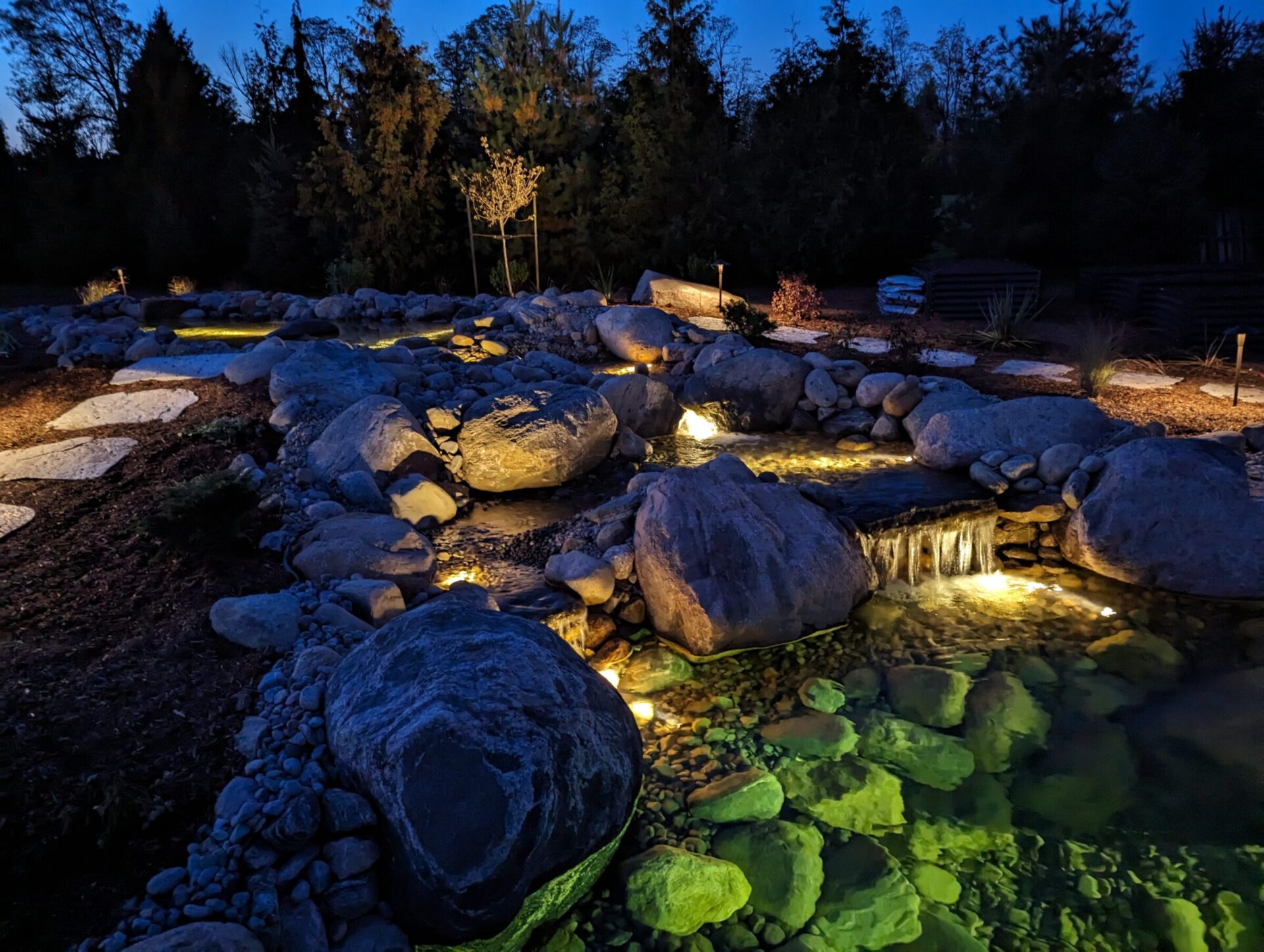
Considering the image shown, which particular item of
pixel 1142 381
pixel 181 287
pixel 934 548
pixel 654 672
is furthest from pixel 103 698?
pixel 181 287

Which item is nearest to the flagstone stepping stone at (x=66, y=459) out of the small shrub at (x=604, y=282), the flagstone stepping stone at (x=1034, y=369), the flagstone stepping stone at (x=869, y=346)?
the flagstone stepping stone at (x=869, y=346)

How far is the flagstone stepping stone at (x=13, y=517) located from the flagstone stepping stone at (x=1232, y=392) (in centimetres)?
916

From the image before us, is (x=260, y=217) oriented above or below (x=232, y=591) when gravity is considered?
above

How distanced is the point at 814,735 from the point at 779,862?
0.83 meters

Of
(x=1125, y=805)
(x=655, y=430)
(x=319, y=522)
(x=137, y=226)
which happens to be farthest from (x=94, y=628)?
(x=137, y=226)

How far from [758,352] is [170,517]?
5575mm

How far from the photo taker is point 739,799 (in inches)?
134

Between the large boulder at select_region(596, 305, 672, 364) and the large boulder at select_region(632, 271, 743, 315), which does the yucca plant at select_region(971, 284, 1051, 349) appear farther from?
the large boulder at select_region(632, 271, 743, 315)

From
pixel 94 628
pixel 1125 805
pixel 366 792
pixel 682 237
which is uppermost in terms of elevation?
pixel 682 237

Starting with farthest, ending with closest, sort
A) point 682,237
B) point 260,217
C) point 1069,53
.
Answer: point 260,217, point 682,237, point 1069,53

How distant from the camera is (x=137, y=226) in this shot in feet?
63.2

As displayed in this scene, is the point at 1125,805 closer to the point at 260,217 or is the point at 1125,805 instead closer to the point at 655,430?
the point at 655,430

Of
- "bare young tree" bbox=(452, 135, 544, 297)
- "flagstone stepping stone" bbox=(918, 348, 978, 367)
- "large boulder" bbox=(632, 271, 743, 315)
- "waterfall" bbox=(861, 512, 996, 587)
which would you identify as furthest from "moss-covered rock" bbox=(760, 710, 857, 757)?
"bare young tree" bbox=(452, 135, 544, 297)

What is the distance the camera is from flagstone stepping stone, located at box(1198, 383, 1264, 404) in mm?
7148
